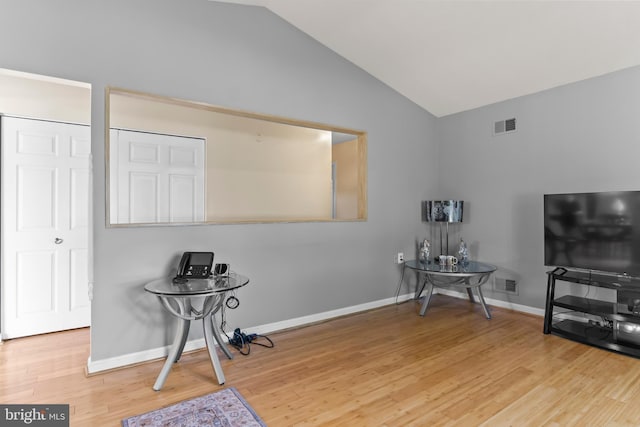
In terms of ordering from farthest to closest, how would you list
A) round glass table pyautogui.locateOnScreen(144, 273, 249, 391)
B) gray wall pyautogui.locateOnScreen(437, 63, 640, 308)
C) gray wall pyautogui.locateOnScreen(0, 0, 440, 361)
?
gray wall pyautogui.locateOnScreen(437, 63, 640, 308) → gray wall pyautogui.locateOnScreen(0, 0, 440, 361) → round glass table pyautogui.locateOnScreen(144, 273, 249, 391)

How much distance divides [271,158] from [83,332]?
8.95 feet

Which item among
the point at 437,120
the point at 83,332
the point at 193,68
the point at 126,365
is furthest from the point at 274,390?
the point at 437,120

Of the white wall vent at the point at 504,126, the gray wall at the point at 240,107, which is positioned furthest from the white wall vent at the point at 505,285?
the white wall vent at the point at 504,126

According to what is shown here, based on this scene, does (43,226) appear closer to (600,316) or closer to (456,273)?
(456,273)

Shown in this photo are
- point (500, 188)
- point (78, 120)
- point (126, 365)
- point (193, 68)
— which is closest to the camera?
point (126, 365)

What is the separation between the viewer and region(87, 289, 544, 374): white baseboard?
7.76 feet

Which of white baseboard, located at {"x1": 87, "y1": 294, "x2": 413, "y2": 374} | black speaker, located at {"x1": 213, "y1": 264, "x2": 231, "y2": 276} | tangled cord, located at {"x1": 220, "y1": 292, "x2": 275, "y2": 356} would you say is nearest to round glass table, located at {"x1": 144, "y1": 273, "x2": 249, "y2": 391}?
black speaker, located at {"x1": 213, "y1": 264, "x2": 231, "y2": 276}

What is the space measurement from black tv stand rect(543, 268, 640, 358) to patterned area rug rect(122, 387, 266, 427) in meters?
2.70

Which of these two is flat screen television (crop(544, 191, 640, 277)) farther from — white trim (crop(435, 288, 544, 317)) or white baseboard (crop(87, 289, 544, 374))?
white baseboard (crop(87, 289, 544, 374))

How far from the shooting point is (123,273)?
2426mm

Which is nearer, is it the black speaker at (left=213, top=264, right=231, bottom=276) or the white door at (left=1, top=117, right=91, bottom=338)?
the black speaker at (left=213, top=264, right=231, bottom=276)

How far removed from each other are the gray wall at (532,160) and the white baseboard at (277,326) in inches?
3.6

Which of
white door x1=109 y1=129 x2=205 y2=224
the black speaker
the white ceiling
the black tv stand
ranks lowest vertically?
the black tv stand

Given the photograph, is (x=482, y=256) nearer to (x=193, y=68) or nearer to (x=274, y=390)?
(x=274, y=390)
